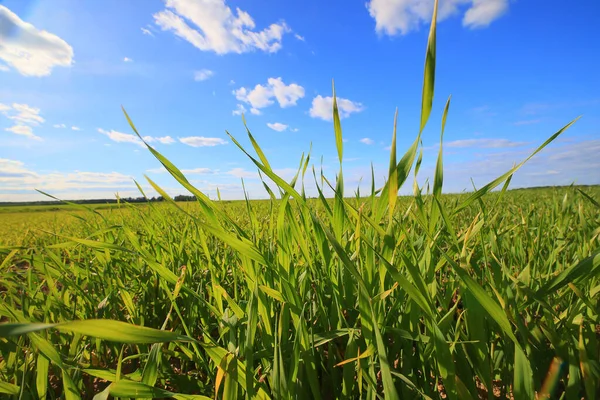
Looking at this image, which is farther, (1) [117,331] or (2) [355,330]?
(2) [355,330]

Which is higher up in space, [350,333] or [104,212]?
[104,212]

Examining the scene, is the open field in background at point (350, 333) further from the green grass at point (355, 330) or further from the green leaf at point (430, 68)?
the green leaf at point (430, 68)

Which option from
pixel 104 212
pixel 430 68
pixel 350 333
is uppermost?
pixel 430 68

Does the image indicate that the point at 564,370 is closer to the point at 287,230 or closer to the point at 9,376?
the point at 287,230

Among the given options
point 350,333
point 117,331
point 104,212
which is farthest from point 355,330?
point 104,212

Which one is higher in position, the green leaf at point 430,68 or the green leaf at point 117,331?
the green leaf at point 430,68

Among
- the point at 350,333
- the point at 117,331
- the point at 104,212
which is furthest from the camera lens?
the point at 104,212

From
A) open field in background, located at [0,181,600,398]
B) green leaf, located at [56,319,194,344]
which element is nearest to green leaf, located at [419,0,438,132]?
open field in background, located at [0,181,600,398]

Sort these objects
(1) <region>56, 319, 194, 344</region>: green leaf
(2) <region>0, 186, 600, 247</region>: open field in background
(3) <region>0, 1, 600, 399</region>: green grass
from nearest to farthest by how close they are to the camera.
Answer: (1) <region>56, 319, 194, 344</region>: green leaf, (3) <region>0, 1, 600, 399</region>: green grass, (2) <region>0, 186, 600, 247</region>: open field in background

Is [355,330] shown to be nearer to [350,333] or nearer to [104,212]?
[350,333]

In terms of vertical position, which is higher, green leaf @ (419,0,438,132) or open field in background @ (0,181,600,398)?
green leaf @ (419,0,438,132)

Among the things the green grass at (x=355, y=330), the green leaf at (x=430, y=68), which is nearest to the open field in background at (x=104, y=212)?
the green grass at (x=355, y=330)

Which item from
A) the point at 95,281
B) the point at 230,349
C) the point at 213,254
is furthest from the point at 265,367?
the point at 95,281

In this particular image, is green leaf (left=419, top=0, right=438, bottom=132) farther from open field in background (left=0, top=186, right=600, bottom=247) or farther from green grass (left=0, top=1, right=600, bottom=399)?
open field in background (left=0, top=186, right=600, bottom=247)
